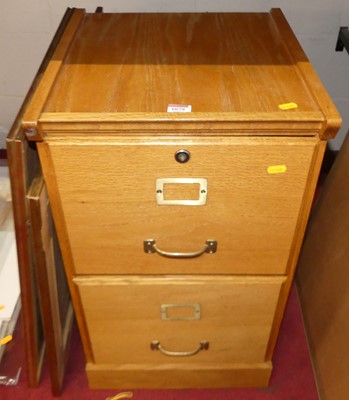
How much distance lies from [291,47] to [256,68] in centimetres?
11

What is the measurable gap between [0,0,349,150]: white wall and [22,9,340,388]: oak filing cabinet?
0.98 feet

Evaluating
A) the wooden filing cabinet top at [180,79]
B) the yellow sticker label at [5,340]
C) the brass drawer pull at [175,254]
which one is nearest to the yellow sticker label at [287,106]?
the wooden filing cabinet top at [180,79]

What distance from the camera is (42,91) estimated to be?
719mm

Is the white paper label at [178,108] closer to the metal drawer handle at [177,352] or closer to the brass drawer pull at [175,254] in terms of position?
the brass drawer pull at [175,254]

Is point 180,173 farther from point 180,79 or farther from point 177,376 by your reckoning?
point 177,376

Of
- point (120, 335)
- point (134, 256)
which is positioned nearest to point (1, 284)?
point (120, 335)

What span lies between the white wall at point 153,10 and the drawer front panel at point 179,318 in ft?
2.59

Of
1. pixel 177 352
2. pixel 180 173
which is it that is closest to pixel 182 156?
pixel 180 173

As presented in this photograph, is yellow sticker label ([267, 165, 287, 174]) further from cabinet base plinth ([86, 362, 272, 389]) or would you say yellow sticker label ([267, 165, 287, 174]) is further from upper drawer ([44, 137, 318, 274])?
cabinet base plinth ([86, 362, 272, 389])

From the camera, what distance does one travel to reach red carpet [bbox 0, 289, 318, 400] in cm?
110

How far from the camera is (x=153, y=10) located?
4.20 ft

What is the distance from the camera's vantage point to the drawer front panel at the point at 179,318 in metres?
0.89

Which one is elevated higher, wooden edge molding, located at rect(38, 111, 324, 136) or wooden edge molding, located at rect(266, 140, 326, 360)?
wooden edge molding, located at rect(38, 111, 324, 136)

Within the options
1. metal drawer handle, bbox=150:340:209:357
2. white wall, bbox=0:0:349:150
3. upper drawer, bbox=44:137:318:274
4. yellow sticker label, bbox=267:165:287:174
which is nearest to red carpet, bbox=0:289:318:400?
metal drawer handle, bbox=150:340:209:357
